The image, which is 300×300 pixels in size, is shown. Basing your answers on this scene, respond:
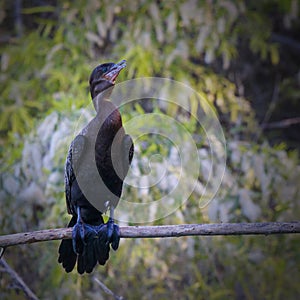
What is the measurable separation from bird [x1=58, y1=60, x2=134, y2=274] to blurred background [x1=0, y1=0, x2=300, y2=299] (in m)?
0.71

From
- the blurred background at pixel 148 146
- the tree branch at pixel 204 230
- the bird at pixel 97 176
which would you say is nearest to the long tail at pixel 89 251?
the bird at pixel 97 176

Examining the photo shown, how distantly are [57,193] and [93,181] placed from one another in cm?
92

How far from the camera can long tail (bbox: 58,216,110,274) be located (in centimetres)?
319

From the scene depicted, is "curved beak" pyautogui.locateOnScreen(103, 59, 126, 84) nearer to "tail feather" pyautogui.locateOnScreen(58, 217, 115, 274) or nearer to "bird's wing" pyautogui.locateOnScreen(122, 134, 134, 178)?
"bird's wing" pyautogui.locateOnScreen(122, 134, 134, 178)

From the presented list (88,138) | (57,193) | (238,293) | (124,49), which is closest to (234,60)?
(124,49)

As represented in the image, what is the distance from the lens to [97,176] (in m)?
3.21

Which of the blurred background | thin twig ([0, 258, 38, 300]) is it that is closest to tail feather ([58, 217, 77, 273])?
thin twig ([0, 258, 38, 300])

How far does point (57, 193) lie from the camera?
4.11 m

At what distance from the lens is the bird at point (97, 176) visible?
10.4 ft

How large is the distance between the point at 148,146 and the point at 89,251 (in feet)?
4.04

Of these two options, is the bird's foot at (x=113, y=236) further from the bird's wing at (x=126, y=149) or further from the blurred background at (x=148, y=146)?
the blurred background at (x=148, y=146)

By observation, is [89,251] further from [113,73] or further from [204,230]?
[113,73]

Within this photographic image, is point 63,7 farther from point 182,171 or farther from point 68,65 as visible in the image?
point 182,171

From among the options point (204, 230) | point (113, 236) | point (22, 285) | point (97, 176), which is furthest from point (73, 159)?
point (204, 230)
